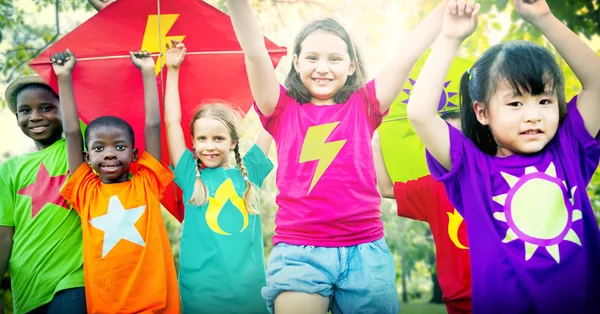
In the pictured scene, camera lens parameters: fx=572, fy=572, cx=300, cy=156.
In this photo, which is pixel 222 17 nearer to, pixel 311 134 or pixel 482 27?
pixel 311 134

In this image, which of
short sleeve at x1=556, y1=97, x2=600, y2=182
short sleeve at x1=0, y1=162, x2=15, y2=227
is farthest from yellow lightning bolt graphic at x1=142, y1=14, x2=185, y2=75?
short sleeve at x1=556, y1=97, x2=600, y2=182

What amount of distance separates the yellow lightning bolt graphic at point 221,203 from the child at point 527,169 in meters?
1.17

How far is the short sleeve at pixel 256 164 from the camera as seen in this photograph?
3424 mm

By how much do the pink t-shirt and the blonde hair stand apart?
15.3 inches

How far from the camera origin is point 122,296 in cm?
308

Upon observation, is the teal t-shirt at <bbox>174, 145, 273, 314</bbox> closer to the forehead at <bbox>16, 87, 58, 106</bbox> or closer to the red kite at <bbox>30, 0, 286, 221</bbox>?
the red kite at <bbox>30, 0, 286, 221</bbox>

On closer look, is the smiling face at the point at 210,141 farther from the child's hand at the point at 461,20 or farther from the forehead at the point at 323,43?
the child's hand at the point at 461,20

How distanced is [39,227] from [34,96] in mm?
831

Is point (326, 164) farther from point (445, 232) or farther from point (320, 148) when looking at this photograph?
point (445, 232)

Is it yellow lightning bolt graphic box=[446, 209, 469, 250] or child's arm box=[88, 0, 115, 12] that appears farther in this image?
child's arm box=[88, 0, 115, 12]

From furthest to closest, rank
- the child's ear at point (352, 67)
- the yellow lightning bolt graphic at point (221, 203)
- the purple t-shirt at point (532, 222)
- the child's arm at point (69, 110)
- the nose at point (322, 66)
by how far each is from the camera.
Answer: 1. the child's arm at point (69, 110)
2. the yellow lightning bolt graphic at point (221, 203)
3. the child's ear at point (352, 67)
4. the nose at point (322, 66)
5. the purple t-shirt at point (532, 222)

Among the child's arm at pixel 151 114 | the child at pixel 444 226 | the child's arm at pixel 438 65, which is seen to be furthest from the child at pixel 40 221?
the child's arm at pixel 438 65

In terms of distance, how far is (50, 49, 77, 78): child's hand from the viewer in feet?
11.2

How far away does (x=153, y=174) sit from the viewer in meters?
3.32
